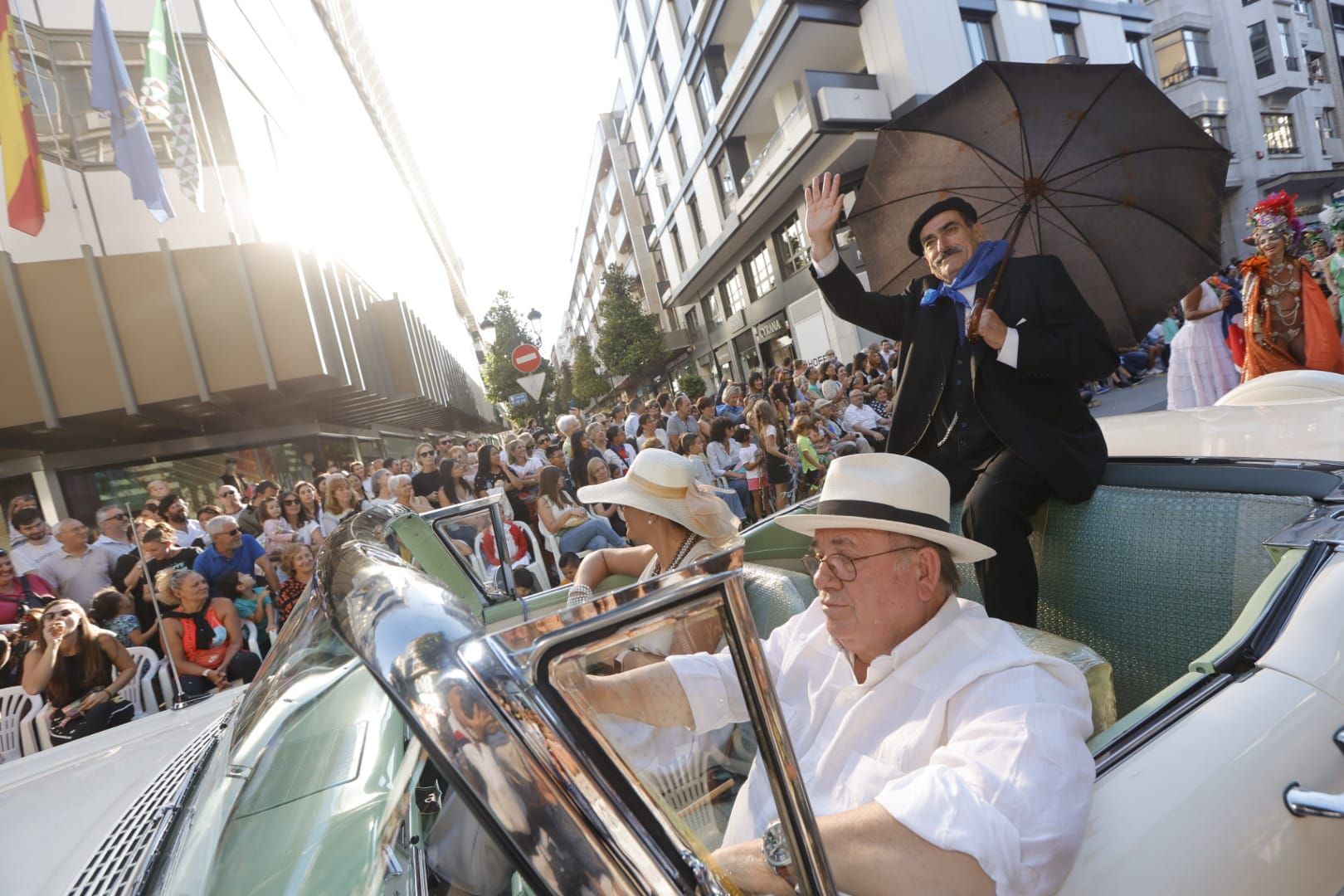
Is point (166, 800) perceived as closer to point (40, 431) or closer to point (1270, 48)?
point (40, 431)

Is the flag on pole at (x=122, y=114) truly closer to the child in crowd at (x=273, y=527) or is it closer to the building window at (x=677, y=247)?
the child in crowd at (x=273, y=527)

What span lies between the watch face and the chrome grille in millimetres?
1099

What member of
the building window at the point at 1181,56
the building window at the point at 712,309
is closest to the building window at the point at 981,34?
the building window at the point at 1181,56

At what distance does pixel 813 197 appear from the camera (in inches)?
104

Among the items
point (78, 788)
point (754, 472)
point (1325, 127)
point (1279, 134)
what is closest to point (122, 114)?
point (754, 472)

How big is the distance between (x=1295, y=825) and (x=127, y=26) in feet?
49.7

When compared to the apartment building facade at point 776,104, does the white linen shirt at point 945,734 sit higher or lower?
lower

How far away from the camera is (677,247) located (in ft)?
98.1

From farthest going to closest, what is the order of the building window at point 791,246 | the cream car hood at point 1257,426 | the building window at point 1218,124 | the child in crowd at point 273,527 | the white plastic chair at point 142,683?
the building window at point 1218,124
the building window at point 791,246
the child in crowd at point 273,527
the white plastic chair at point 142,683
the cream car hood at point 1257,426

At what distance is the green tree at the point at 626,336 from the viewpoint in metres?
32.5

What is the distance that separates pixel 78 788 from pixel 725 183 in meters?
23.1

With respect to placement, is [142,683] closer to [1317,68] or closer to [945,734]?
[945,734]

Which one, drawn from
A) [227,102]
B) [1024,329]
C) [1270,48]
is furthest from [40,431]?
[1270,48]

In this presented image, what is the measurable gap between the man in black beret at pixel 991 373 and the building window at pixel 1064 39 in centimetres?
2046
